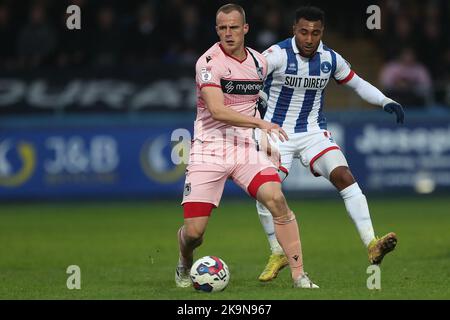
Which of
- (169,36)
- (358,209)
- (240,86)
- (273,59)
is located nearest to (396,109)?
(358,209)

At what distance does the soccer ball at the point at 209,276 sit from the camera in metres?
9.14

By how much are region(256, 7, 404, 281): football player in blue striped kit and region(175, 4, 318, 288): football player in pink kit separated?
95 cm

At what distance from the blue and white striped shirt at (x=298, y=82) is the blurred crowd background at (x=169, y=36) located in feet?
29.7

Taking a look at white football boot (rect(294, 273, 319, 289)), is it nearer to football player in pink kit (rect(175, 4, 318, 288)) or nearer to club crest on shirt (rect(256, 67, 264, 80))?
football player in pink kit (rect(175, 4, 318, 288))

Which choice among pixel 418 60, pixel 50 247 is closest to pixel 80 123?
pixel 50 247

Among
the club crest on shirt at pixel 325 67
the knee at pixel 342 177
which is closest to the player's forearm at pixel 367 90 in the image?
the club crest on shirt at pixel 325 67

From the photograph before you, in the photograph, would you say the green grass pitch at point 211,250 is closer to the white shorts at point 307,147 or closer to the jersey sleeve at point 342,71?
the white shorts at point 307,147

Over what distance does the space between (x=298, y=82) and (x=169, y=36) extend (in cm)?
1021

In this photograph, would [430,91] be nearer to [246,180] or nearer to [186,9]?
[186,9]

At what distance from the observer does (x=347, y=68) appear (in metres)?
10.7

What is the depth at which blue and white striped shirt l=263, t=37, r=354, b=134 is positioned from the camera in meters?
10.5

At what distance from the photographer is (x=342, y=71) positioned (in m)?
10.7

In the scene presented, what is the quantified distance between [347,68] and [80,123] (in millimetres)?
9105
